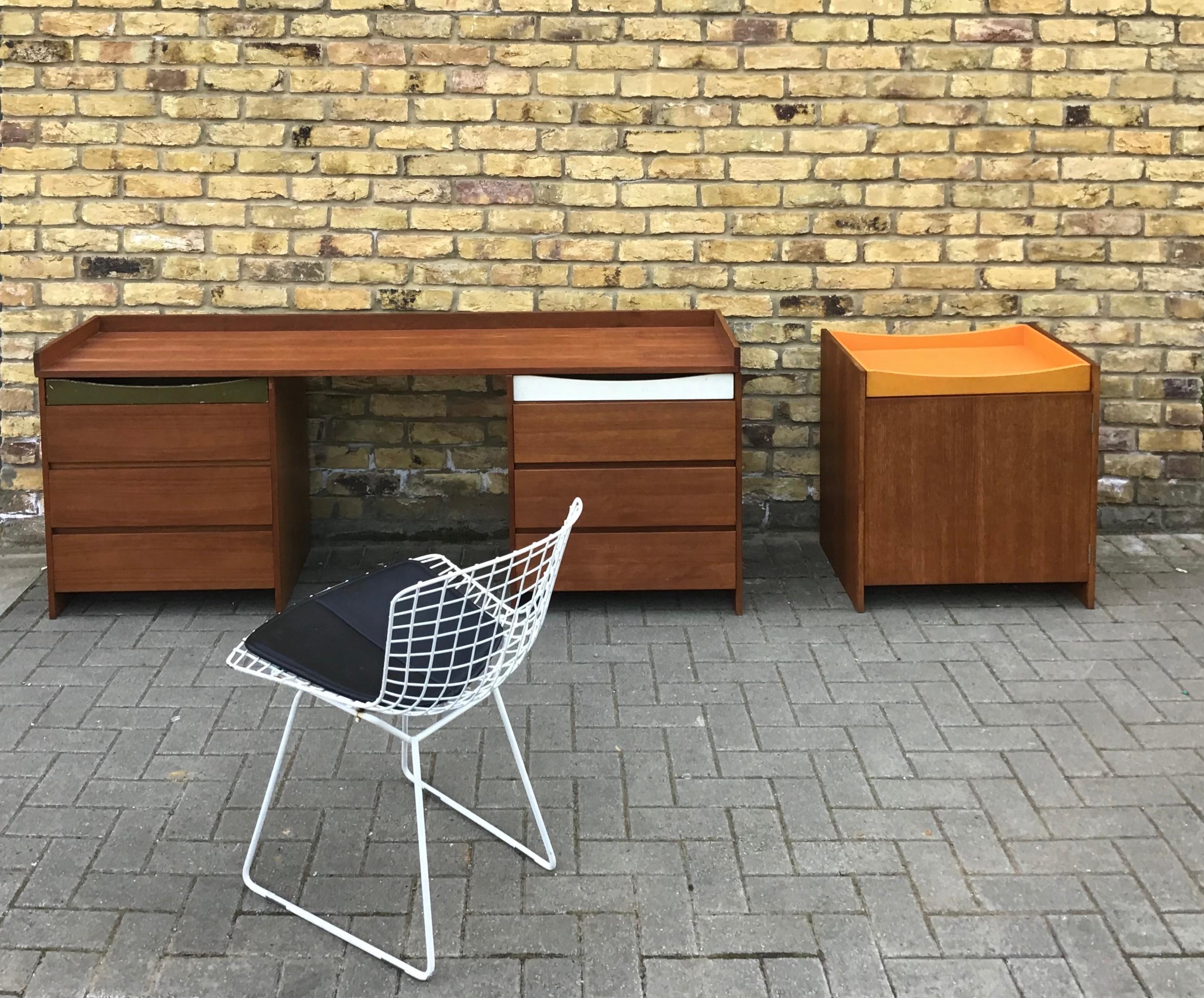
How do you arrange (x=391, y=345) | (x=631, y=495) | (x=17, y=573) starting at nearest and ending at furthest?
(x=631, y=495) → (x=391, y=345) → (x=17, y=573)

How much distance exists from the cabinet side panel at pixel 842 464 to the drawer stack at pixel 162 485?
1987 mm

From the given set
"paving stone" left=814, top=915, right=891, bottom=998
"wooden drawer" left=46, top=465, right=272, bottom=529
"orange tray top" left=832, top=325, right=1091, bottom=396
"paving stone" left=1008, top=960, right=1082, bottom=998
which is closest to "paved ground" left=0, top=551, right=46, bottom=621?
"wooden drawer" left=46, top=465, right=272, bottom=529

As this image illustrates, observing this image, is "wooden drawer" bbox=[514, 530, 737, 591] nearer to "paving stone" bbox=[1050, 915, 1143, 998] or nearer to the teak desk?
the teak desk

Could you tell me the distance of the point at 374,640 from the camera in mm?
3062

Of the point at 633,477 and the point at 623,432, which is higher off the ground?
the point at 623,432

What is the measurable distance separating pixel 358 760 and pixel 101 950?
95 centimetres

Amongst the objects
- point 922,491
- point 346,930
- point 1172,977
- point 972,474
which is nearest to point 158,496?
point 346,930

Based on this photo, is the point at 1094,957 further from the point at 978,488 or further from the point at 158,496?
the point at 158,496

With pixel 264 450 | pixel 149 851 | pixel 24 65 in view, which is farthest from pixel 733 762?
pixel 24 65

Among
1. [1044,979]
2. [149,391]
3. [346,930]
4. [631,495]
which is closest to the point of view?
[1044,979]

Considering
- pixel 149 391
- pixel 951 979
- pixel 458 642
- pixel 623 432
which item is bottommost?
pixel 951 979

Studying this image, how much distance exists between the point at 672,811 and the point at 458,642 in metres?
0.76

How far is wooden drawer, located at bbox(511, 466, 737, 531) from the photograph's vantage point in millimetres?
4676

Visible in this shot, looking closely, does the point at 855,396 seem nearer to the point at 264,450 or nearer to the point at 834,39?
the point at 834,39
